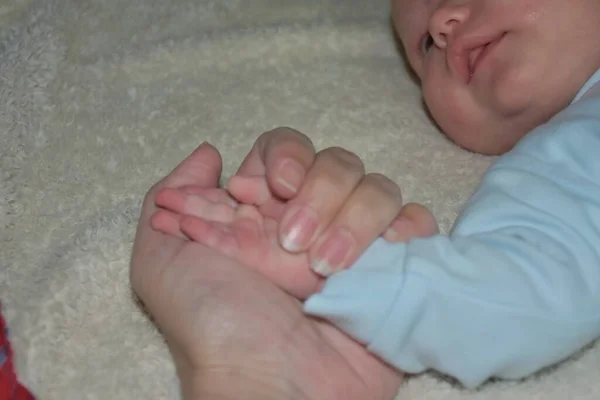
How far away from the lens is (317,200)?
71 centimetres

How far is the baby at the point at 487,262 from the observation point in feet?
2.17

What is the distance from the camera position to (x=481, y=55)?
3.12 ft

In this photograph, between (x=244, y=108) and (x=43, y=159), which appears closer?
(x=43, y=159)

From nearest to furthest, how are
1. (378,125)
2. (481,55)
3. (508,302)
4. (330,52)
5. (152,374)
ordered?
(508,302) → (152,374) → (481,55) → (378,125) → (330,52)

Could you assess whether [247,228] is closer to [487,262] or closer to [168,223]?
[168,223]

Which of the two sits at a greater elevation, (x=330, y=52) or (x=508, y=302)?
(x=508, y=302)

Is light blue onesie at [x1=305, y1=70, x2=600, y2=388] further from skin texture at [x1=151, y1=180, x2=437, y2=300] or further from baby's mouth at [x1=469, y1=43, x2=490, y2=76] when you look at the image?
baby's mouth at [x1=469, y1=43, x2=490, y2=76]

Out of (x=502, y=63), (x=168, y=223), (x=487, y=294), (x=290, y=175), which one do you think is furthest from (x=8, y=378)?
(x=502, y=63)

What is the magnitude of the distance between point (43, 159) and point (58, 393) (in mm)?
Result: 327

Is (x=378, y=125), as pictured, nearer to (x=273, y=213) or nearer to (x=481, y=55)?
(x=481, y=55)

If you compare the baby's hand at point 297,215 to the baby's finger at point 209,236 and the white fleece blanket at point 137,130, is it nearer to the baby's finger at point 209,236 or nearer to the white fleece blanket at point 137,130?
the baby's finger at point 209,236

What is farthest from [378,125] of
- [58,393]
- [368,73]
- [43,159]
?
[58,393]

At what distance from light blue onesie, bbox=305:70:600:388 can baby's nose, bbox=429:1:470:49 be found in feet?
1.00

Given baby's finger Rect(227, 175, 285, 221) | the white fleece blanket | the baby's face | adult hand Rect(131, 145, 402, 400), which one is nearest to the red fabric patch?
the white fleece blanket
